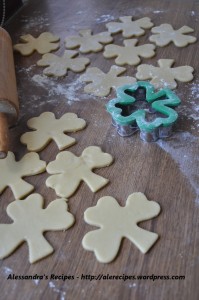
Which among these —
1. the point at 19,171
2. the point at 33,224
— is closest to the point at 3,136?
the point at 19,171

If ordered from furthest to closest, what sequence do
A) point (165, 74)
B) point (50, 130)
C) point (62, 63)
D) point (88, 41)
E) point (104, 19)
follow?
point (104, 19) → point (88, 41) → point (62, 63) → point (165, 74) → point (50, 130)

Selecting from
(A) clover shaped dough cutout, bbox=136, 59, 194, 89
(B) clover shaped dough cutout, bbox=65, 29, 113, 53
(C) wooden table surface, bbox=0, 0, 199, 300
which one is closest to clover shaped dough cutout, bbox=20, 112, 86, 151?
(C) wooden table surface, bbox=0, 0, 199, 300

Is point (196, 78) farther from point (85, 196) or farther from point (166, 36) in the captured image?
point (85, 196)

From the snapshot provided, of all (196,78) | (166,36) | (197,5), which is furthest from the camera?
(197,5)

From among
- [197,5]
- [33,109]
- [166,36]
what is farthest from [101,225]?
[197,5]

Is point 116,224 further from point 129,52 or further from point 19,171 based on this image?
point 129,52

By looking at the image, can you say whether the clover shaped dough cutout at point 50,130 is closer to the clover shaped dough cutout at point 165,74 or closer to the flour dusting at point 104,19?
the clover shaped dough cutout at point 165,74

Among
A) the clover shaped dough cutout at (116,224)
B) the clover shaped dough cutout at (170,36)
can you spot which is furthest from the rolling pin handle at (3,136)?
the clover shaped dough cutout at (170,36)
